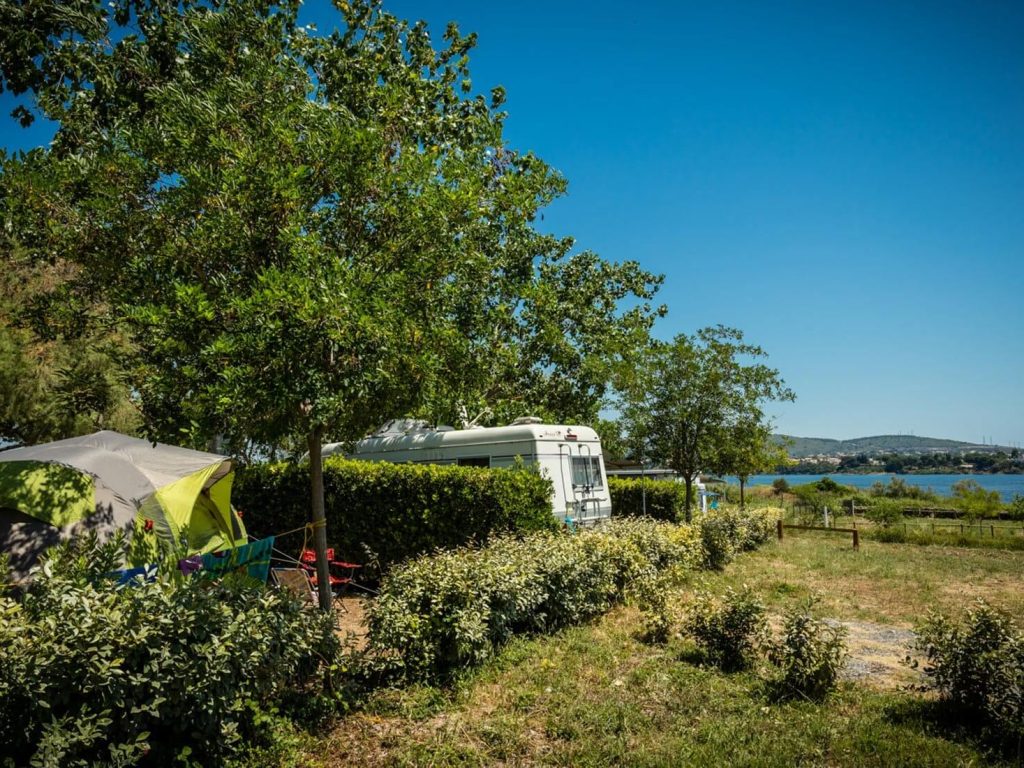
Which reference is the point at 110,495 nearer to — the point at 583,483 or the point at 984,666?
the point at 984,666

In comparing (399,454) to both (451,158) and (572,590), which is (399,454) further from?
(451,158)

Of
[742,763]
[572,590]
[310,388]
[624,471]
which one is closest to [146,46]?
[310,388]

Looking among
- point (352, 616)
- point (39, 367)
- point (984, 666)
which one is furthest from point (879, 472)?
point (39, 367)

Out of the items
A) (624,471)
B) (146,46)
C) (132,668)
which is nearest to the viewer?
(132,668)

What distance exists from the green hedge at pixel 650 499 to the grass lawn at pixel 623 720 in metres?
13.2

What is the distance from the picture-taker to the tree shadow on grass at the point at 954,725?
175 inches

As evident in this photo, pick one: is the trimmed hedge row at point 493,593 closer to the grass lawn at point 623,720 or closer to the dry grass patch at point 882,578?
the grass lawn at point 623,720

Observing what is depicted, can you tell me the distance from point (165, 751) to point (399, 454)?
10.5 m

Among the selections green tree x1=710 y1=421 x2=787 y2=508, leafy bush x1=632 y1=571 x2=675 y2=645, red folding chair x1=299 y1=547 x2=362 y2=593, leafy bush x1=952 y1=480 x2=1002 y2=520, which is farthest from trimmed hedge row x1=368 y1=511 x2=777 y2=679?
leafy bush x1=952 y1=480 x2=1002 y2=520

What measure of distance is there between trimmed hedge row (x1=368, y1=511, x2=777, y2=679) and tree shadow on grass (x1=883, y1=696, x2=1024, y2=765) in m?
3.52

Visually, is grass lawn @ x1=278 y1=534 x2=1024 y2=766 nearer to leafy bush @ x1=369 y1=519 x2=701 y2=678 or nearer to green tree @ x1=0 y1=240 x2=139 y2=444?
leafy bush @ x1=369 y1=519 x2=701 y2=678

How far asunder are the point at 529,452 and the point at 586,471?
74.9 inches

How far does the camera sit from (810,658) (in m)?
5.53

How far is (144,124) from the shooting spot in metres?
6.11
